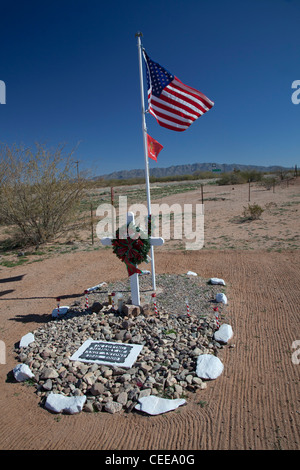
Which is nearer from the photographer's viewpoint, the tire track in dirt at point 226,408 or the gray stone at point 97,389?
the tire track in dirt at point 226,408

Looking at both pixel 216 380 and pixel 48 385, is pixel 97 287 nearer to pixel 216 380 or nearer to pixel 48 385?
pixel 48 385

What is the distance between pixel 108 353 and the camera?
465 cm

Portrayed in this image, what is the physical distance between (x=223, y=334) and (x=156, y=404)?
1833 mm

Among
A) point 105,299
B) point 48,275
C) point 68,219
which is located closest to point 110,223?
point 68,219

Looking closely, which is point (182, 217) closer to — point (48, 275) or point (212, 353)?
point (48, 275)

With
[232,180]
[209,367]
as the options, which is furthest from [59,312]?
[232,180]

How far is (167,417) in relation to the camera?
11.5 feet

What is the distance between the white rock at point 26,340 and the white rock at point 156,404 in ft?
8.21

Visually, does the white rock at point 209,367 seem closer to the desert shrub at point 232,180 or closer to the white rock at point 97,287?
the white rock at point 97,287

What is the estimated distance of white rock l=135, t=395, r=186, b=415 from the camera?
3568 millimetres

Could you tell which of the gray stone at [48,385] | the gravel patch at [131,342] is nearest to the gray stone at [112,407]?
the gravel patch at [131,342]

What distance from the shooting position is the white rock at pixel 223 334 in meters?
4.92
